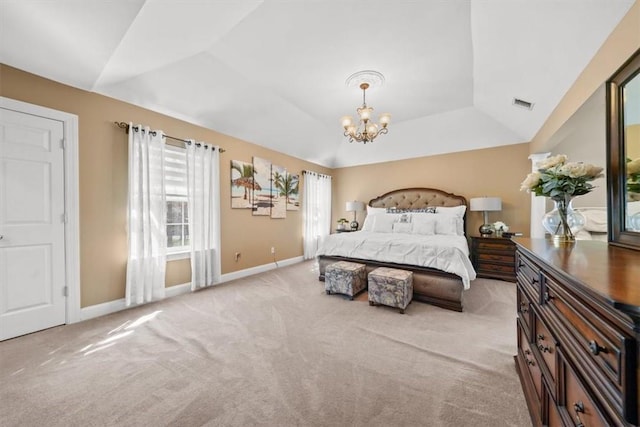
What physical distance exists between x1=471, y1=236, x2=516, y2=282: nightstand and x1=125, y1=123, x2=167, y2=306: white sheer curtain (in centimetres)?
500

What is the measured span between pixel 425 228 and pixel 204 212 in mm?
3757

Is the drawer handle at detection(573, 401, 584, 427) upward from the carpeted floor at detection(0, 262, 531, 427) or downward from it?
upward

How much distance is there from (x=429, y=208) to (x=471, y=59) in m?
2.82

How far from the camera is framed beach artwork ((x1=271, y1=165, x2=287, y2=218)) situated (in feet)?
16.3

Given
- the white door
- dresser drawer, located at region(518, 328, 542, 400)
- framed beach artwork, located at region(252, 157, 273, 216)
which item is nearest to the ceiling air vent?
dresser drawer, located at region(518, 328, 542, 400)

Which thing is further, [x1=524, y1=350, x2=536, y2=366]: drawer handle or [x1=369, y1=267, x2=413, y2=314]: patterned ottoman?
[x1=369, y1=267, x2=413, y2=314]: patterned ottoman

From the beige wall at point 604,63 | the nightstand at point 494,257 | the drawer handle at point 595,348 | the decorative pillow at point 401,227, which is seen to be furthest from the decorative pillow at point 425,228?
the drawer handle at point 595,348

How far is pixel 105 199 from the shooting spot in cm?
280

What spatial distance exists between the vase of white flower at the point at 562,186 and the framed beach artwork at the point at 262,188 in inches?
155

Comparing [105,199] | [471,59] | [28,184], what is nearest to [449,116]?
[471,59]

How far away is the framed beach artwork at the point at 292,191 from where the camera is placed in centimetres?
533

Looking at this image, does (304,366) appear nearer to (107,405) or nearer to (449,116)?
(107,405)

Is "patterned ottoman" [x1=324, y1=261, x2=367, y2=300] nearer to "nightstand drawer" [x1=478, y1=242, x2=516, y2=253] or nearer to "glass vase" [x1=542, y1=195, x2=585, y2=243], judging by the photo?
"glass vase" [x1=542, y1=195, x2=585, y2=243]

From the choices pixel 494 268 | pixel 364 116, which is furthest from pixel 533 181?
pixel 494 268
